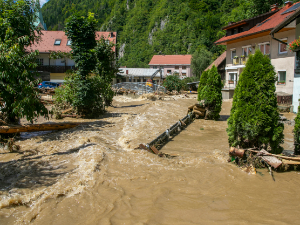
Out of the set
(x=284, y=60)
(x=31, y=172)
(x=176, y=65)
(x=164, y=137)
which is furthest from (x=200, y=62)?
(x=31, y=172)

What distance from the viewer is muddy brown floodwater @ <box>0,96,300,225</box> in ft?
14.1

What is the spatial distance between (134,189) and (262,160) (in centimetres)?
Result: 336

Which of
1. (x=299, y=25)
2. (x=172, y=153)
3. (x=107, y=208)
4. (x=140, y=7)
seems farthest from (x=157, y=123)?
(x=140, y=7)

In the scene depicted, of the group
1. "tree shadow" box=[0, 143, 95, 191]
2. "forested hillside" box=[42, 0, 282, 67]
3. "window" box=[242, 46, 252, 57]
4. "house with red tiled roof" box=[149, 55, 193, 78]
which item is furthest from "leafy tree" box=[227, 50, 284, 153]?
"house with red tiled roof" box=[149, 55, 193, 78]

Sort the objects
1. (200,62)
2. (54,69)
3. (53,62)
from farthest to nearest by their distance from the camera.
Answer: (200,62) → (53,62) → (54,69)

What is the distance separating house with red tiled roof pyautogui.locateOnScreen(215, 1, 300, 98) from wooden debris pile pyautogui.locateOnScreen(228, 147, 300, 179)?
13.4m

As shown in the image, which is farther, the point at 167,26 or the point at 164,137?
the point at 167,26

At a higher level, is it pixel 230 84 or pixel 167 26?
pixel 167 26

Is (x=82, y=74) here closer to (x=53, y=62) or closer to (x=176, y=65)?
(x=53, y=62)

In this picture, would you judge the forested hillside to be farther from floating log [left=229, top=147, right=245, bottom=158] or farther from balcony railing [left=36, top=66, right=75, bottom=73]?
floating log [left=229, top=147, right=245, bottom=158]

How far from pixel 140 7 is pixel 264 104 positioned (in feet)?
379

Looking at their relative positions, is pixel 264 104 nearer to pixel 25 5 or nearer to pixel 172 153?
pixel 172 153

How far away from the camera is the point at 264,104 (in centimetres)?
646

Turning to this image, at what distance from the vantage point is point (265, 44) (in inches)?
961
